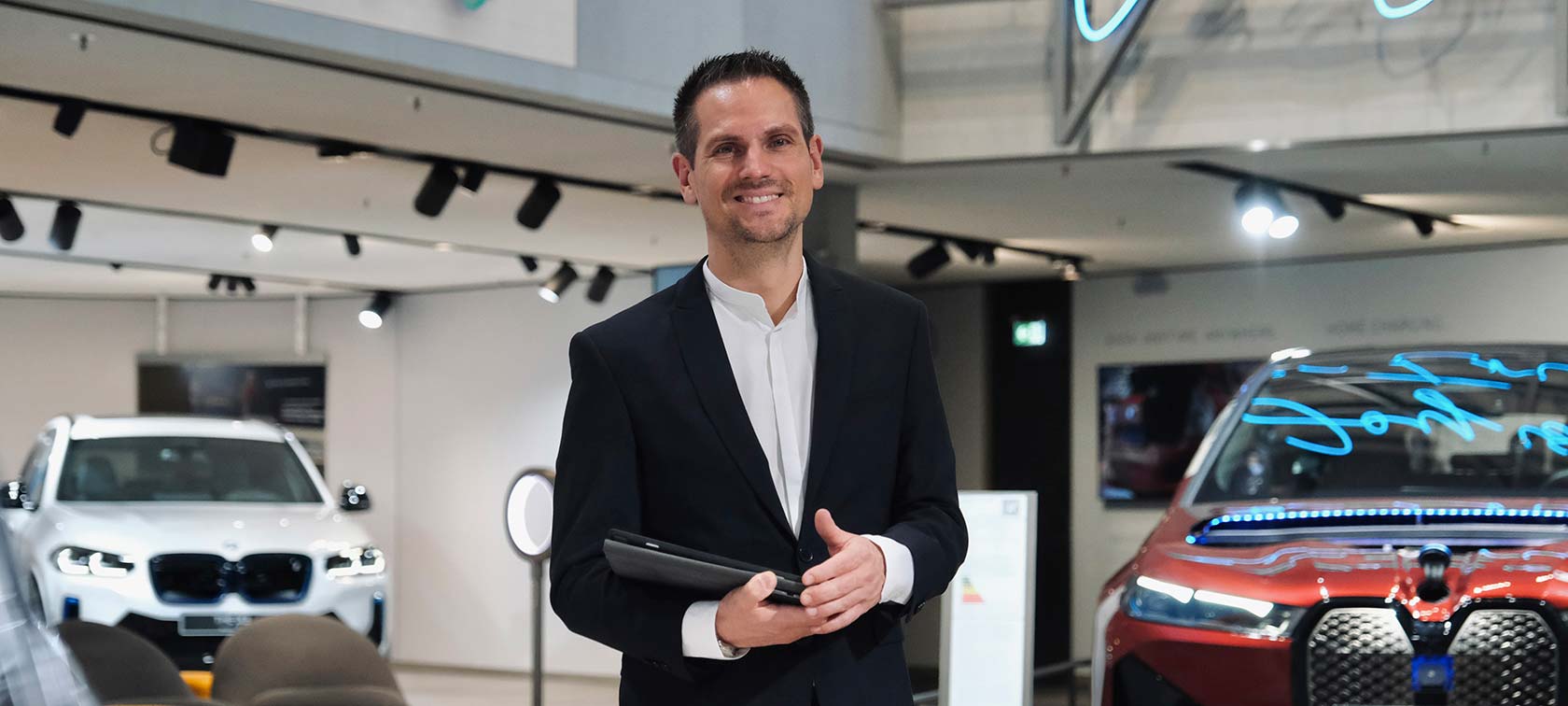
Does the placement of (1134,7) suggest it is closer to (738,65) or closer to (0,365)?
(738,65)

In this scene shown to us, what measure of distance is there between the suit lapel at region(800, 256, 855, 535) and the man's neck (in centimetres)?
3

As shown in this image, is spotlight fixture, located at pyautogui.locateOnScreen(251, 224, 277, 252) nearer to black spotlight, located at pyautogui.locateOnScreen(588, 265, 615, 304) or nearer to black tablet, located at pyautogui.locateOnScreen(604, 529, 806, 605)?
black spotlight, located at pyautogui.locateOnScreen(588, 265, 615, 304)

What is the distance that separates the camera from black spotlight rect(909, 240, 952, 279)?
1177 centimetres

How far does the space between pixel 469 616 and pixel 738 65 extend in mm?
13073

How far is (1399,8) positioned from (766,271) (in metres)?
6.00

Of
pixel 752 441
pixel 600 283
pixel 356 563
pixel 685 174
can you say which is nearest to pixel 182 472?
pixel 356 563

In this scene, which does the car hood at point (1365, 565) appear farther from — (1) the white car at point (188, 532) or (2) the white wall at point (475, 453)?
(2) the white wall at point (475, 453)

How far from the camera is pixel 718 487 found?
1826 millimetres

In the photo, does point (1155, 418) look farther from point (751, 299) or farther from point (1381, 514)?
point (751, 299)

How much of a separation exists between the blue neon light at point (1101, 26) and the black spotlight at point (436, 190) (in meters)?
2.97

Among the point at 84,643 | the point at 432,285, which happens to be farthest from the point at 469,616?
the point at 84,643

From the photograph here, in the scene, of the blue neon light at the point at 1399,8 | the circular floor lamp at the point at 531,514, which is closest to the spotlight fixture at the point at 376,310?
the blue neon light at the point at 1399,8

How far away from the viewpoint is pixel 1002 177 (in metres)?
8.91

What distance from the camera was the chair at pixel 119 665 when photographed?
3258mm
